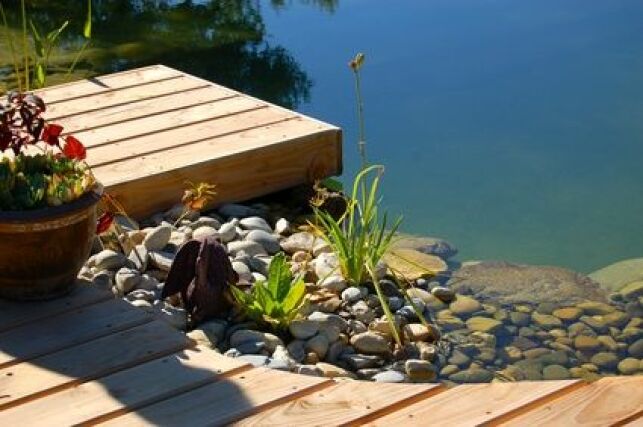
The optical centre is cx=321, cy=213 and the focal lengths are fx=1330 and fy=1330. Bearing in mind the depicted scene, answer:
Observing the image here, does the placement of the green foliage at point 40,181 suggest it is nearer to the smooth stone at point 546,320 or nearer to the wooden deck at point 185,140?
the wooden deck at point 185,140

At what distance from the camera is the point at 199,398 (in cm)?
301

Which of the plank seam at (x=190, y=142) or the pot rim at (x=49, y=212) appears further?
the plank seam at (x=190, y=142)

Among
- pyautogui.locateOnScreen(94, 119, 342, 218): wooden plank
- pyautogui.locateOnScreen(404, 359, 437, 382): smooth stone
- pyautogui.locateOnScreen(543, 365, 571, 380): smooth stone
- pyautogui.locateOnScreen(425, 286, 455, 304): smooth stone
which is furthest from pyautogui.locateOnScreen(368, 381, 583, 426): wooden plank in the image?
pyautogui.locateOnScreen(94, 119, 342, 218): wooden plank

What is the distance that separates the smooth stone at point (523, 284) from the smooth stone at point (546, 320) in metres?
0.10

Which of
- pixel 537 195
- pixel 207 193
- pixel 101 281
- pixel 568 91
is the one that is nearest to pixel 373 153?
pixel 537 195

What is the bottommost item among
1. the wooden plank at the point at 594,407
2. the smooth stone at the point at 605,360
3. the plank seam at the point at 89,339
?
the smooth stone at the point at 605,360

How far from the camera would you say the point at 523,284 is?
4641 mm

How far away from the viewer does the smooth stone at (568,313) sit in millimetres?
4340

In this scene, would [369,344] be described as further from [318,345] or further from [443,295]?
[443,295]

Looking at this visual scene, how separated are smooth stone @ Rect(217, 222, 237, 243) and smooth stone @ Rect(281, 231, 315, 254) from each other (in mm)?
184

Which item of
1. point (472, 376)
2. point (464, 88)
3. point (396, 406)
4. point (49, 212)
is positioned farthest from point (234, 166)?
point (464, 88)

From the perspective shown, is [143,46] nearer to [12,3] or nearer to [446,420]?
[12,3]

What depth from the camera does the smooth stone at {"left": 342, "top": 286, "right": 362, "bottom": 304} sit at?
13.3ft

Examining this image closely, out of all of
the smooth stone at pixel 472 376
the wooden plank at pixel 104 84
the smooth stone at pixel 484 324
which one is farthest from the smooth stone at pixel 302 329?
the wooden plank at pixel 104 84
